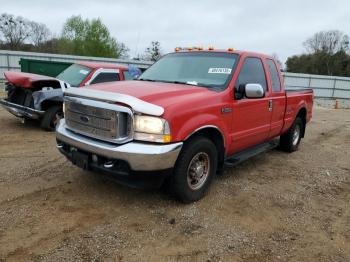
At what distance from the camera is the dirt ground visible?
3311mm

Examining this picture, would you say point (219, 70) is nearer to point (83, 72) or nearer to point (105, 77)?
point (105, 77)

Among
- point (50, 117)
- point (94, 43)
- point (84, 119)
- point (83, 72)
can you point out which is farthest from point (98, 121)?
point (94, 43)

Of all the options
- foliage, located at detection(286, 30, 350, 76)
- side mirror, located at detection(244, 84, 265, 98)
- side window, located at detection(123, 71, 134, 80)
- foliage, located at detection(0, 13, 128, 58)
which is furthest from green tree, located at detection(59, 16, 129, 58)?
side mirror, located at detection(244, 84, 265, 98)

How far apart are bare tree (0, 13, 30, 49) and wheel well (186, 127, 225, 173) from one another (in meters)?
51.9

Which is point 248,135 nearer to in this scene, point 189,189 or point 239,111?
point 239,111

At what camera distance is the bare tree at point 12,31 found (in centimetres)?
5047

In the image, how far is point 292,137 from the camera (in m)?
7.28

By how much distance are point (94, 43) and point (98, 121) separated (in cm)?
5138

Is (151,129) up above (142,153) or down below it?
above

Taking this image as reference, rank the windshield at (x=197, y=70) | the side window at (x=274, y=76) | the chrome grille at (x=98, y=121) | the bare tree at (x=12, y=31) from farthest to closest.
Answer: the bare tree at (x=12, y=31) → the side window at (x=274, y=76) → the windshield at (x=197, y=70) → the chrome grille at (x=98, y=121)

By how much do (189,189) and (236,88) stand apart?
156 cm

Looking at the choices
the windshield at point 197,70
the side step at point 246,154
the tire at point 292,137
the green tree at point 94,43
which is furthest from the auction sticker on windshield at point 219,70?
the green tree at point 94,43

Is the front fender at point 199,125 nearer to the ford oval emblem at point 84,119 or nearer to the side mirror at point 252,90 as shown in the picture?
the side mirror at point 252,90

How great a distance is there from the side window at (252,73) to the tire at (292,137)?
1951 mm
